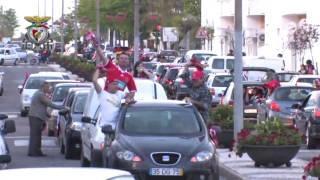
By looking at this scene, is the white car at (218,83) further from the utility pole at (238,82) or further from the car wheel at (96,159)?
the car wheel at (96,159)

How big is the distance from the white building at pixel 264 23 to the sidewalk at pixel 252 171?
3816cm

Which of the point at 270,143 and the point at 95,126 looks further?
the point at 270,143

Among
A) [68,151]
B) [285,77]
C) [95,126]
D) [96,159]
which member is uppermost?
[285,77]

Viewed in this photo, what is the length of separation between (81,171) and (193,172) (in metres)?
8.81

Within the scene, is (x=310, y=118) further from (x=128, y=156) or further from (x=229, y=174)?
(x=128, y=156)

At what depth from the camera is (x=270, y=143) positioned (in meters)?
18.4

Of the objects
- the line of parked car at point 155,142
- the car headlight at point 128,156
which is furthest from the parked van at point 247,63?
the car headlight at point 128,156

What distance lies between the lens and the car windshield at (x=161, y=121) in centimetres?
1616

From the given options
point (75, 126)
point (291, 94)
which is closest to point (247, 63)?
point (291, 94)

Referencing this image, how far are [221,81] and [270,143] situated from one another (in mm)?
18261

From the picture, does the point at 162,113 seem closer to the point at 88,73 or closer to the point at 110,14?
the point at 88,73

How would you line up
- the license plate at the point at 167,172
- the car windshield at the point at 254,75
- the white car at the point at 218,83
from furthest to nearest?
the car windshield at the point at 254,75 → the white car at the point at 218,83 → the license plate at the point at 167,172

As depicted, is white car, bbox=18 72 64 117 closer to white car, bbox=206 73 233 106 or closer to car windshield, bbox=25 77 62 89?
car windshield, bbox=25 77 62 89

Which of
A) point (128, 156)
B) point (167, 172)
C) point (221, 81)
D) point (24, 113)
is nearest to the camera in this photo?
point (167, 172)
